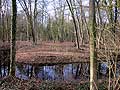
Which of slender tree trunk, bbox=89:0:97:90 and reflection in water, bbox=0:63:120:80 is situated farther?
reflection in water, bbox=0:63:120:80

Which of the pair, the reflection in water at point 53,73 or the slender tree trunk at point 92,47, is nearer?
the slender tree trunk at point 92,47

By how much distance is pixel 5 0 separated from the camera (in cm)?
4794

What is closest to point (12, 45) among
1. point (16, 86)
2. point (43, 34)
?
point (16, 86)

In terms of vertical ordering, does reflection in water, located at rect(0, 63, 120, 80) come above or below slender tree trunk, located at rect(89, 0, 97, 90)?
below

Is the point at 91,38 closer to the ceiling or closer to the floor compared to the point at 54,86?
closer to the ceiling

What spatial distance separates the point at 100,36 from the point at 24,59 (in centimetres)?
2124

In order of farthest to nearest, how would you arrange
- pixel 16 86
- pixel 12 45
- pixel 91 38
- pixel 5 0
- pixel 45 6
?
pixel 45 6 < pixel 5 0 < pixel 12 45 < pixel 16 86 < pixel 91 38

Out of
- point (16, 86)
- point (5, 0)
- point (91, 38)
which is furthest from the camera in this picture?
point (5, 0)

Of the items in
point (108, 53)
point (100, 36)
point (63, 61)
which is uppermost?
point (100, 36)

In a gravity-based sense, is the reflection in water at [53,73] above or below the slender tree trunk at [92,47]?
below

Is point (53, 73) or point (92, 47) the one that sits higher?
point (92, 47)

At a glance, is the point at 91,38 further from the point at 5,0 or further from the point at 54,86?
the point at 5,0

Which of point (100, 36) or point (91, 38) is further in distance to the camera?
point (91, 38)

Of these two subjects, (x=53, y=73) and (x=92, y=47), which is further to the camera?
(x=53, y=73)
